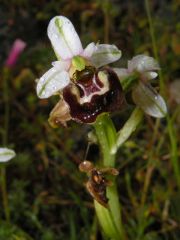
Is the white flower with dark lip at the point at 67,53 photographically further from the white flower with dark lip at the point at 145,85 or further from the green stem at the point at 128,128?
the green stem at the point at 128,128

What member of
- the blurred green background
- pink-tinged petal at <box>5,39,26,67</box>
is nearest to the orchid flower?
the blurred green background

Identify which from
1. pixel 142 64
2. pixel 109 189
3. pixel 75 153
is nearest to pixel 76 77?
pixel 142 64

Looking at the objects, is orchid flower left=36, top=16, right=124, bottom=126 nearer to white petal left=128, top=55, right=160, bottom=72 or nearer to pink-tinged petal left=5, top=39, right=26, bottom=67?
white petal left=128, top=55, right=160, bottom=72

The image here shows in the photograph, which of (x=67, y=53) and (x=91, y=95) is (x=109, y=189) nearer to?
(x=91, y=95)

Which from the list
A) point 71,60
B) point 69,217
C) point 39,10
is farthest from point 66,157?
point 39,10

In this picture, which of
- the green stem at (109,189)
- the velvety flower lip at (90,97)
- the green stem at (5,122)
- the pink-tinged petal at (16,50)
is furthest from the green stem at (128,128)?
the pink-tinged petal at (16,50)
